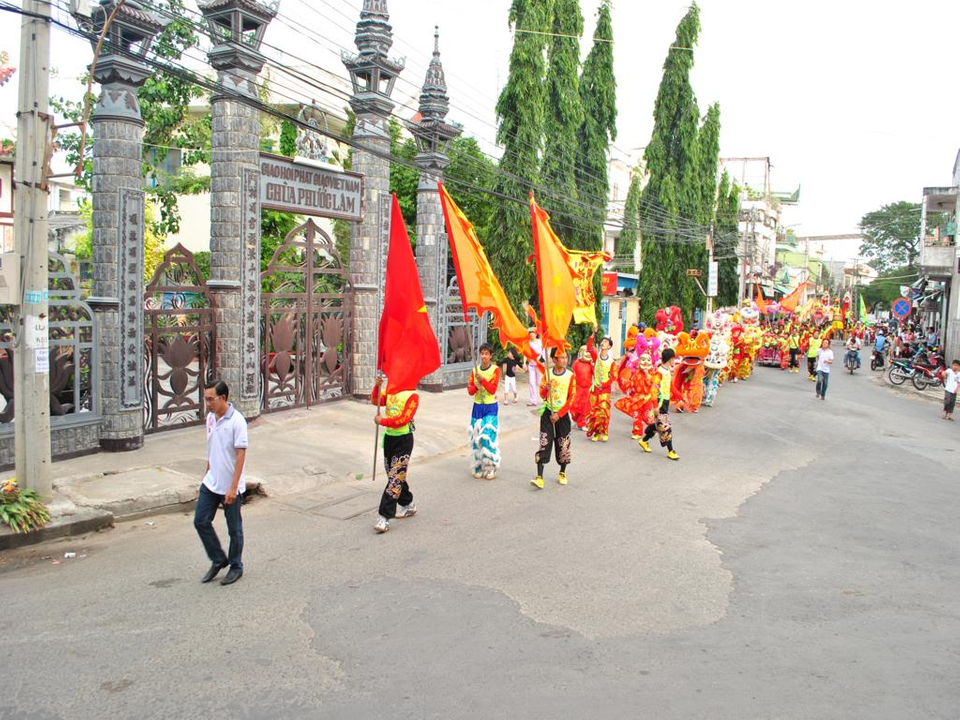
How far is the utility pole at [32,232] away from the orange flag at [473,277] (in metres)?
3.91

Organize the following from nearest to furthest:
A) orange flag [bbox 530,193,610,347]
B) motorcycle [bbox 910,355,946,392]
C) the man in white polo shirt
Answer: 1. the man in white polo shirt
2. orange flag [bbox 530,193,610,347]
3. motorcycle [bbox 910,355,946,392]

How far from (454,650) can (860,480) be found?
7677mm

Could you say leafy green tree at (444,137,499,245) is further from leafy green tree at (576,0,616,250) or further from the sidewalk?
the sidewalk

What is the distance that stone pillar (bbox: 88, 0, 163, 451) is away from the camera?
934 centimetres

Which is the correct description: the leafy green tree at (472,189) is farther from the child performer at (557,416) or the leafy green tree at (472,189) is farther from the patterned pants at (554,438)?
the patterned pants at (554,438)

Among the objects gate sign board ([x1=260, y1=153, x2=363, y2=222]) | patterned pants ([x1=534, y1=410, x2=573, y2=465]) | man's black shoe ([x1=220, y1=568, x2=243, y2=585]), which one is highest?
gate sign board ([x1=260, y1=153, x2=363, y2=222])

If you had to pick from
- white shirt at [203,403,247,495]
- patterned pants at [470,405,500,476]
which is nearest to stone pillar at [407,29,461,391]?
patterned pants at [470,405,500,476]

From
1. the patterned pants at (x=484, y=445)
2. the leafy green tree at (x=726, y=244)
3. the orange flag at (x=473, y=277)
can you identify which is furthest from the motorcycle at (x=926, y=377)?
the orange flag at (x=473, y=277)

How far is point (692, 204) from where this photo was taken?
110 feet

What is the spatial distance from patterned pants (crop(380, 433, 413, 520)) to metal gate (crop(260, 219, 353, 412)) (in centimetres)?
524

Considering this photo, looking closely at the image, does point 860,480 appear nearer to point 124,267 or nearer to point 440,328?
point 440,328

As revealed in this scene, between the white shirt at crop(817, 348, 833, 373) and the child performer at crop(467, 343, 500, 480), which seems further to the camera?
the white shirt at crop(817, 348, 833, 373)

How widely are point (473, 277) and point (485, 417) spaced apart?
174 centimetres

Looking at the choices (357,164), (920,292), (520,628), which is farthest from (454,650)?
(920,292)
